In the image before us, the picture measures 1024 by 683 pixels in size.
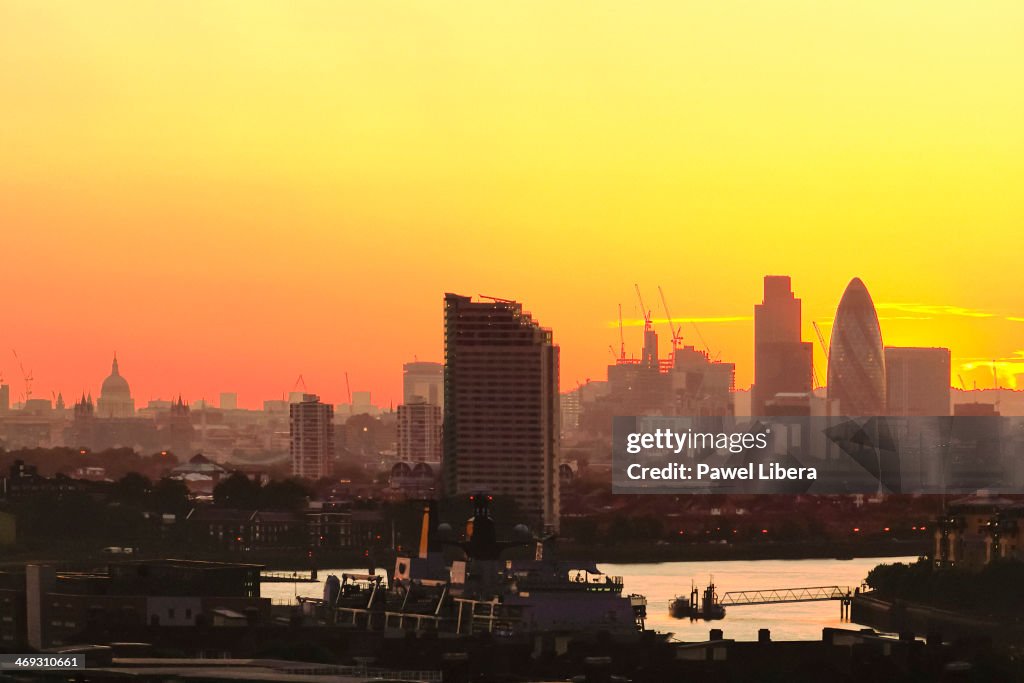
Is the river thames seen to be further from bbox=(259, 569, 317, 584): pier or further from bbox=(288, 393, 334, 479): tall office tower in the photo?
bbox=(288, 393, 334, 479): tall office tower

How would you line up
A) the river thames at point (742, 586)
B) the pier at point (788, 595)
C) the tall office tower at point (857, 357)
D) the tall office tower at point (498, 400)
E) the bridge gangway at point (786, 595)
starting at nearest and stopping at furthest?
the river thames at point (742, 586) → the pier at point (788, 595) → the bridge gangway at point (786, 595) → the tall office tower at point (498, 400) → the tall office tower at point (857, 357)

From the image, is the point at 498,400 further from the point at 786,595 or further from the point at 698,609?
the point at 698,609

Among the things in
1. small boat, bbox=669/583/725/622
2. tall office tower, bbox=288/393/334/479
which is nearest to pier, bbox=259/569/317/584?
small boat, bbox=669/583/725/622

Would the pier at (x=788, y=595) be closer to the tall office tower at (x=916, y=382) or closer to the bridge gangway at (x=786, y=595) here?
the bridge gangway at (x=786, y=595)

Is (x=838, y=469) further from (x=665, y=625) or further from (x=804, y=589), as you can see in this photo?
(x=665, y=625)

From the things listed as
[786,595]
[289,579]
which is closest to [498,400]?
[289,579]

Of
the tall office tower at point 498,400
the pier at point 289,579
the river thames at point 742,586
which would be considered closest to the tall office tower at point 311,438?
the tall office tower at point 498,400
